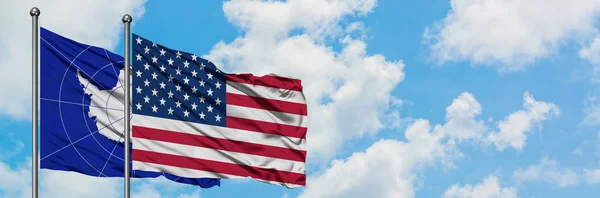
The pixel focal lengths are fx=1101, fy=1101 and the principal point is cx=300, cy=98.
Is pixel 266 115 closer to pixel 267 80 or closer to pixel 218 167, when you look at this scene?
pixel 267 80

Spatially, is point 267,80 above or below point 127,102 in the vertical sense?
above

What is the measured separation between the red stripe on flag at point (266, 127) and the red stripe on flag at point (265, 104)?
0.36m

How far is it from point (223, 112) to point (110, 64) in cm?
283

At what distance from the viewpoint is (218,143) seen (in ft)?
83.7

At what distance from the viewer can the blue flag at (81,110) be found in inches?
960

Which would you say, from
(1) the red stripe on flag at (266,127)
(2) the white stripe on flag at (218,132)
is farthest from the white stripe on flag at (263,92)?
(2) the white stripe on flag at (218,132)

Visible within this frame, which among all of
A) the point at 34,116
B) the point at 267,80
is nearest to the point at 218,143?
the point at 267,80

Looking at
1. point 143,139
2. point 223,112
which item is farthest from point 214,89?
point 143,139

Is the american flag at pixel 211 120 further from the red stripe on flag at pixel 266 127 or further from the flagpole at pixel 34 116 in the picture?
the flagpole at pixel 34 116

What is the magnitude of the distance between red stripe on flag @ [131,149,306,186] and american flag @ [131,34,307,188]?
22 millimetres

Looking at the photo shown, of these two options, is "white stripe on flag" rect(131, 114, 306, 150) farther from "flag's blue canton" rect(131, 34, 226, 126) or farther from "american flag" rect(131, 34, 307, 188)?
"flag's blue canton" rect(131, 34, 226, 126)

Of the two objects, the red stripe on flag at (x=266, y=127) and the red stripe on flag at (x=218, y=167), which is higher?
the red stripe on flag at (x=266, y=127)

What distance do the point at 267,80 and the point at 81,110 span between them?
441 cm

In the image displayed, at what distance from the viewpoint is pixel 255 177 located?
25844 millimetres
